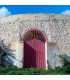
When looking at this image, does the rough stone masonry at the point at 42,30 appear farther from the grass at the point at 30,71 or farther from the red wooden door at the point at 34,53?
the grass at the point at 30,71

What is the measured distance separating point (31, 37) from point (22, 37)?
35 cm

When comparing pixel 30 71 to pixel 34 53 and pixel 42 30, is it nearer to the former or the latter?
pixel 34 53

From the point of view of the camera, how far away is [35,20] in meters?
15.4

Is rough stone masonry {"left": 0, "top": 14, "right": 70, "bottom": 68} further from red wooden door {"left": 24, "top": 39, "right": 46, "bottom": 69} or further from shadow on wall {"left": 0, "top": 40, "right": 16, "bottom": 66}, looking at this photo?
red wooden door {"left": 24, "top": 39, "right": 46, "bottom": 69}

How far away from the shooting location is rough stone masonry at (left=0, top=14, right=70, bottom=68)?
15.2 metres

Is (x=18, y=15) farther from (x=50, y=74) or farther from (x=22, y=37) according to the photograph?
(x=50, y=74)

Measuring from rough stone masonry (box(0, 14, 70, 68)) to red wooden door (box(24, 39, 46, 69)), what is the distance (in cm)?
16

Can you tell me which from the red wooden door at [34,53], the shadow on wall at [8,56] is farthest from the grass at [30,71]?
the red wooden door at [34,53]

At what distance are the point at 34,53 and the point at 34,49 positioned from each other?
15 centimetres

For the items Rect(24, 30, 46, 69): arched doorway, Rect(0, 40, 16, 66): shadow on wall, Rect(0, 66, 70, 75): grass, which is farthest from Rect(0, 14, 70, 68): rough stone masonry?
Rect(0, 66, 70, 75): grass

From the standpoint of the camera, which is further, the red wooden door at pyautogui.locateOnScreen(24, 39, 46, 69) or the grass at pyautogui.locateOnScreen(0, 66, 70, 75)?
the red wooden door at pyautogui.locateOnScreen(24, 39, 46, 69)

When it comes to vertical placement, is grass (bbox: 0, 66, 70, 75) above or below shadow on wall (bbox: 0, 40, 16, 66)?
below

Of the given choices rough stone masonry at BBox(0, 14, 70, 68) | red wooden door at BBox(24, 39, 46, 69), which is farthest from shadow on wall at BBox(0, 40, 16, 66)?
red wooden door at BBox(24, 39, 46, 69)

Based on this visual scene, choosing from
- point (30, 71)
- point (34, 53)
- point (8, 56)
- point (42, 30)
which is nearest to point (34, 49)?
point (34, 53)
